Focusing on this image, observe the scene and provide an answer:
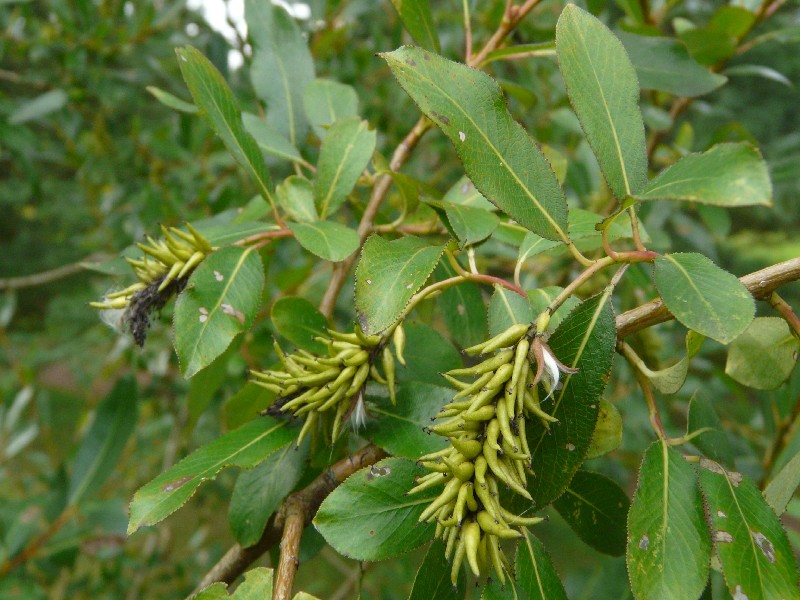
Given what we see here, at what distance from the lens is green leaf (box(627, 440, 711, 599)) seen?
0.58 m

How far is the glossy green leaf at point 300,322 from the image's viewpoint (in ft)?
2.63

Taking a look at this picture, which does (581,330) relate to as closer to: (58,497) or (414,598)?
(414,598)

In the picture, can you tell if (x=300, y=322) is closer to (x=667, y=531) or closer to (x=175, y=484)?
(x=175, y=484)

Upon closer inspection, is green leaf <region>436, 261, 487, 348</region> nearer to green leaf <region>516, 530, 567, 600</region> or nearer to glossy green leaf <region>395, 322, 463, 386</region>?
glossy green leaf <region>395, 322, 463, 386</region>

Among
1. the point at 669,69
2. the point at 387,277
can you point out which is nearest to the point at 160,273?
the point at 387,277

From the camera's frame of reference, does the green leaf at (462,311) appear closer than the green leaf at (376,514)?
No

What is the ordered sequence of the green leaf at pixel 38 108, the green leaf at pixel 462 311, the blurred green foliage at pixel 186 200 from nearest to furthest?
the green leaf at pixel 462 311 < the blurred green foliage at pixel 186 200 < the green leaf at pixel 38 108

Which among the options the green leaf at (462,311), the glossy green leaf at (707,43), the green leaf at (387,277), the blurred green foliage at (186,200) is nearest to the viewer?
the green leaf at (387,277)

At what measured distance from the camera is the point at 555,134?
2.24 m

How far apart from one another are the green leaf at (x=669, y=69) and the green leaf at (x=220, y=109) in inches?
23.0

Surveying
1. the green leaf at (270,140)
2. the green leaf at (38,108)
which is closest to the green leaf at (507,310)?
the green leaf at (270,140)

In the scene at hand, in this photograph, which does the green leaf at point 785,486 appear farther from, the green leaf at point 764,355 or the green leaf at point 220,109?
the green leaf at point 220,109

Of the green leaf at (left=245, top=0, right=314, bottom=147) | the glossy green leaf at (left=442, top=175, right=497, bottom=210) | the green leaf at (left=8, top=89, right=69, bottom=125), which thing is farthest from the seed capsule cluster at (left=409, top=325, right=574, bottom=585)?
the green leaf at (left=8, top=89, right=69, bottom=125)

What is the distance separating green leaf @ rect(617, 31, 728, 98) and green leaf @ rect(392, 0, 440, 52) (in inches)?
12.3
